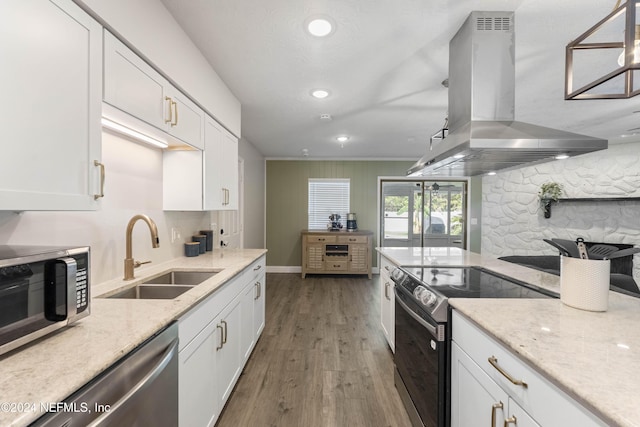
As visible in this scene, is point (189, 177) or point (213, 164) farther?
point (213, 164)

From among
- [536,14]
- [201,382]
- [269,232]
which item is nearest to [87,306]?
[201,382]

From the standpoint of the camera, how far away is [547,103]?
2848mm

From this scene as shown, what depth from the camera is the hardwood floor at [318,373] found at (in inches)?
70.7

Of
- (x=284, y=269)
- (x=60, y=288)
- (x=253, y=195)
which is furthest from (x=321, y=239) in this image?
(x=60, y=288)

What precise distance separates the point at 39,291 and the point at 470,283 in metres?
2.03

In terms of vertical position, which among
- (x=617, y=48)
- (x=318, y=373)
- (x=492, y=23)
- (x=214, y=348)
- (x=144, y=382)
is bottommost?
(x=318, y=373)

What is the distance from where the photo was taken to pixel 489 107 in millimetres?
1669

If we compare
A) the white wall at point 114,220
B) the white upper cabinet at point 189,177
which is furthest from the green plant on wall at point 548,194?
the white wall at point 114,220

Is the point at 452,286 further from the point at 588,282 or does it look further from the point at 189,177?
the point at 189,177

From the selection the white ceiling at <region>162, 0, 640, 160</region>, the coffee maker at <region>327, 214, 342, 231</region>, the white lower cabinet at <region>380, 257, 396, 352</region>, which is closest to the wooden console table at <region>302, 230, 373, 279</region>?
the coffee maker at <region>327, 214, 342, 231</region>

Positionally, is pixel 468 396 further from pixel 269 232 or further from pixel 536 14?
pixel 269 232

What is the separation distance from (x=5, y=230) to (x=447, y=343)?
2.02m

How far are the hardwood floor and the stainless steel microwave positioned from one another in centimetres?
133

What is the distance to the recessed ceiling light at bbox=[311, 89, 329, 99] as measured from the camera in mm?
2539
